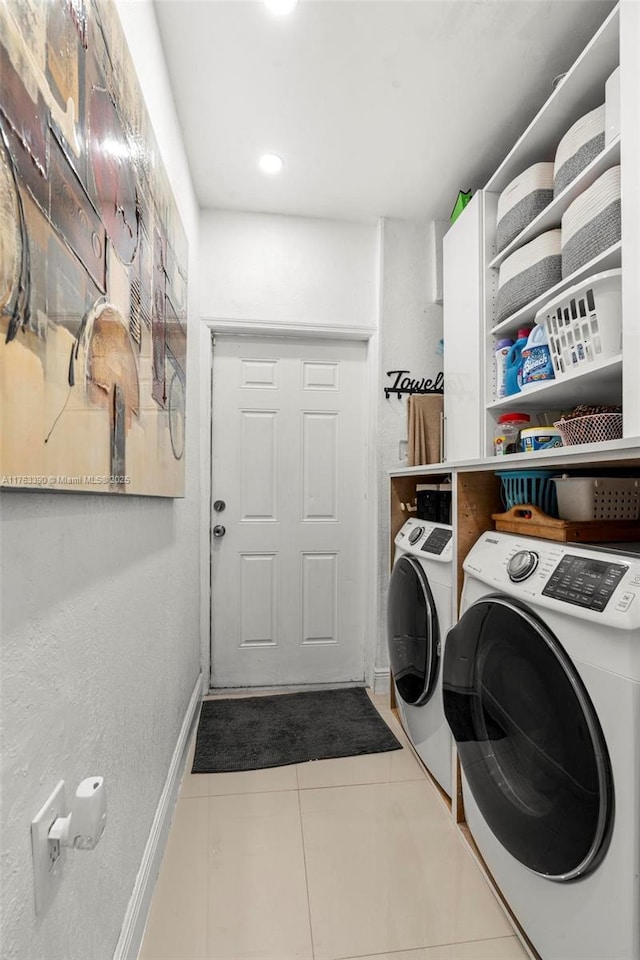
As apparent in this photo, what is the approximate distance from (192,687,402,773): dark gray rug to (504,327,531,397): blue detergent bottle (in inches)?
63.7

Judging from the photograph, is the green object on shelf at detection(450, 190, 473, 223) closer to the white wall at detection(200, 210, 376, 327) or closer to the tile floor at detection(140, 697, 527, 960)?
the white wall at detection(200, 210, 376, 327)

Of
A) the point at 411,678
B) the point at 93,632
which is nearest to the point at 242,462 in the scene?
the point at 411,678

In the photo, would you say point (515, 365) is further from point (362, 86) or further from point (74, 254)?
point (74, 254)

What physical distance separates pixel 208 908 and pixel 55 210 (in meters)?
1.68

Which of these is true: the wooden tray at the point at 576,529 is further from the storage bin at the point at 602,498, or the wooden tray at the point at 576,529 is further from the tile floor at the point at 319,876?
the tile floor at the point at 319,876

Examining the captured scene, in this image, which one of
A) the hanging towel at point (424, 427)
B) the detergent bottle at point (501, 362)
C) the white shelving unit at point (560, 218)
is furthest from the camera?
the hanging towel at point (424, 427)

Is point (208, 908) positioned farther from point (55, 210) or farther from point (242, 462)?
point (242, 462)

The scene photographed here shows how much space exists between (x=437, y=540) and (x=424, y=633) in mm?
362

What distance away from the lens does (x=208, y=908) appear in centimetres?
130

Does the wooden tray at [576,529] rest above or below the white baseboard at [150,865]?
above

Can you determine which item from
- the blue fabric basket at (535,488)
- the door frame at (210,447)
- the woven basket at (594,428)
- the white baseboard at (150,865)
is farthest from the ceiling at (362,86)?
the white baseboard at (150,865)

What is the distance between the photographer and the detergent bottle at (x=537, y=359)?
1631 mm

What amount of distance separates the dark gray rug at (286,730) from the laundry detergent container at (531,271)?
1932mm

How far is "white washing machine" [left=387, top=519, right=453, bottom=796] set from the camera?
5.63 ft
